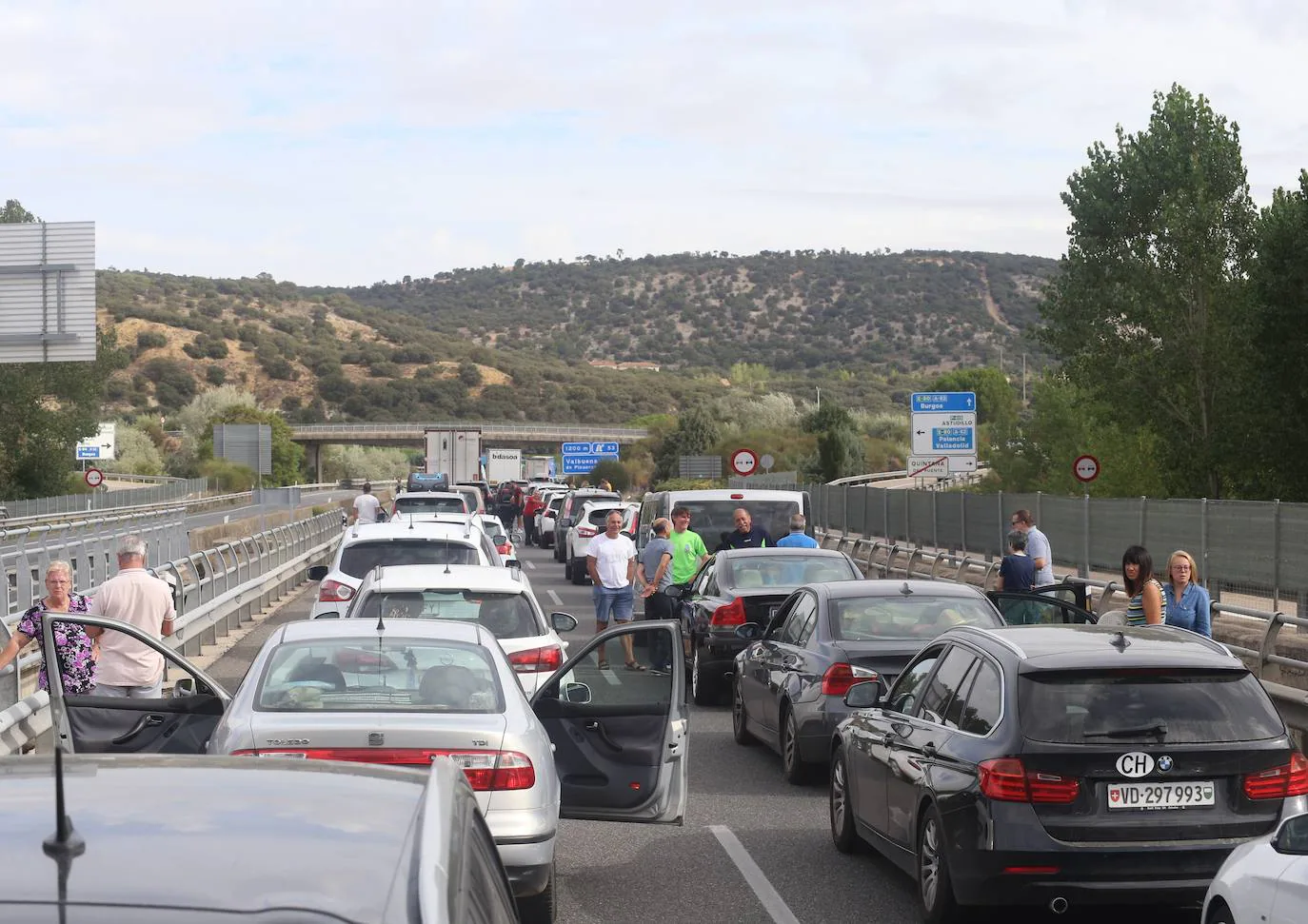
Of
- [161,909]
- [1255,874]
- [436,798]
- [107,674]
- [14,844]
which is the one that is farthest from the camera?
[107,674]

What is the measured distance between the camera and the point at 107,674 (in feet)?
36.3

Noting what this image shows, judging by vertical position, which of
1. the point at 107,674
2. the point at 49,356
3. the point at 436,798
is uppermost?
the point at 49,356

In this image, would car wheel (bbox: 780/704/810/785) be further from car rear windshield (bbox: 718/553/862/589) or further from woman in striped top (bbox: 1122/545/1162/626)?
car rear windshield (bbox: 718/553/862/589)

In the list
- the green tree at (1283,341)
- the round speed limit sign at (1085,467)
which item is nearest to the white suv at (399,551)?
the round speed limit sign at (1085,467)

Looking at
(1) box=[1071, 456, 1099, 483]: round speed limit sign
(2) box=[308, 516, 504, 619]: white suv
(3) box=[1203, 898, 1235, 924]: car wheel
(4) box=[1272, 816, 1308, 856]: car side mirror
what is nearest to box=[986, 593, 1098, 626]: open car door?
(2) box=[308, 516, 504, 619]: white suv

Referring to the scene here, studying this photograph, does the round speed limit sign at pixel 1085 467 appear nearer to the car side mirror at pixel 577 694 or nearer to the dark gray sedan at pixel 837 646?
the dark gray sedan at pixel 837 646

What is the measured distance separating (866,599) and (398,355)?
6553 inches

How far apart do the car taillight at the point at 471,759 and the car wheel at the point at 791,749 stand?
15.8 ft

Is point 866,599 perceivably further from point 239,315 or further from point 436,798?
point 239,315

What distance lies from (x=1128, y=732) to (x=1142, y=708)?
0.15m

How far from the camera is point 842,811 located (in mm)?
9930

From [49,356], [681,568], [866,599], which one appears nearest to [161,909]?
[866,599]

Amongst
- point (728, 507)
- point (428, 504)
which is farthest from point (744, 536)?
point (428, 504)

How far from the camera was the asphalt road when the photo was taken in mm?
8477
